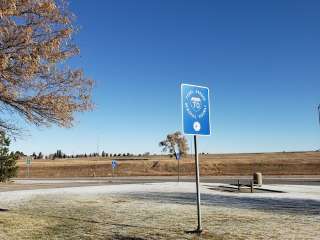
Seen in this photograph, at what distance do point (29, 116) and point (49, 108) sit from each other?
75 cm

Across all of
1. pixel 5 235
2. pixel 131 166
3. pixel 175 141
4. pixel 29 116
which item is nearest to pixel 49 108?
pixel 29 116

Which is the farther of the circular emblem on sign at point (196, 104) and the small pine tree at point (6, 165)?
the small pine tree at point (6, 165)

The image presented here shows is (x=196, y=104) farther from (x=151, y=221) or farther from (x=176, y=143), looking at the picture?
(x=176, y=143)

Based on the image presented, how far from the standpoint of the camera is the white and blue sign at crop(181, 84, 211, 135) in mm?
11030

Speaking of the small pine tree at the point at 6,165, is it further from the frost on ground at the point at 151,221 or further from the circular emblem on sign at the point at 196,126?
the circular emblem on sign at the point at 196,126

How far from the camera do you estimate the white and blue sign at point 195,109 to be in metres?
11.0

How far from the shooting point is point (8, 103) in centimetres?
1264

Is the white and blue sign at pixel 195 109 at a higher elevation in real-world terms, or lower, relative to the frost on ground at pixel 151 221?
higher

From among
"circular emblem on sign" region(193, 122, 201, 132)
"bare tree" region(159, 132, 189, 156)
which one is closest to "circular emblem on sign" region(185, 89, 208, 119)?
"circular emblem on sign" region(193, 122, 201, 132)

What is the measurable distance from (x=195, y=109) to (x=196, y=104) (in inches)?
6.1

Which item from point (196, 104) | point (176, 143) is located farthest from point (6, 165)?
point (176, 143)

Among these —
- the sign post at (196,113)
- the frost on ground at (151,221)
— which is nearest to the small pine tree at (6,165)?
the frost on ground at (151,221)

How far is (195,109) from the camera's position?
11305 millimetres

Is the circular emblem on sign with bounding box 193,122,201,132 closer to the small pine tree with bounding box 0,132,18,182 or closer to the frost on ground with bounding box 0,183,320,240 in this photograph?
the frost on ground with bounding box 0,183,320,240
